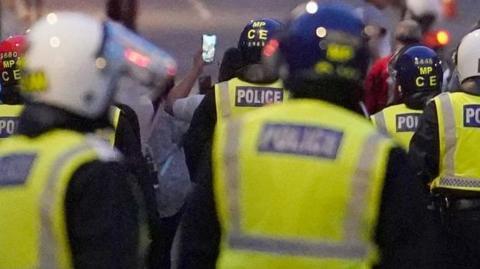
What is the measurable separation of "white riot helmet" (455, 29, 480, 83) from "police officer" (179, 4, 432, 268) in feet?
9.66

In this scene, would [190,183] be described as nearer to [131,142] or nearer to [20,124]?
[131,142]

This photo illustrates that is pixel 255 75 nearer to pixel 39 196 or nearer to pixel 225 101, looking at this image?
pixel 225 101

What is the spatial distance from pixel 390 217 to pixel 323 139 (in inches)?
12.1

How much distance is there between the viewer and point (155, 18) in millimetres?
22625

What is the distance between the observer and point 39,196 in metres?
4.14

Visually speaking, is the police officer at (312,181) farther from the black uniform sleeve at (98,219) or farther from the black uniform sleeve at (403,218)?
the black uniform sleeve at (98,219)

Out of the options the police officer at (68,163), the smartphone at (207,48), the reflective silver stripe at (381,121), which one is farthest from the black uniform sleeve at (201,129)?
the police officer at (68,163)

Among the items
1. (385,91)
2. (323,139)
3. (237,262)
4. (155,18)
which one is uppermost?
(323,139)

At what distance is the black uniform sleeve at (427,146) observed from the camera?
23.2 feet

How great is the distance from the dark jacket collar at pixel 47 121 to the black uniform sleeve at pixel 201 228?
0.39m

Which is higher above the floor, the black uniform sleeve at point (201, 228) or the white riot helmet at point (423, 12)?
the black uniform sleeve at point (201, 228)

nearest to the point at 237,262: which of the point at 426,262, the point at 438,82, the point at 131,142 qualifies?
the point at 426,262

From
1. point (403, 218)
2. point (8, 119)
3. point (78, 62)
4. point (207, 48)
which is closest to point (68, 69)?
point (78, 62)

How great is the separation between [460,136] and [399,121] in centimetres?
80
